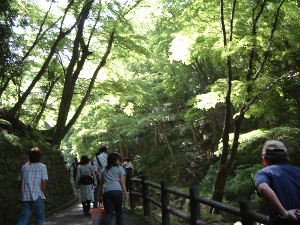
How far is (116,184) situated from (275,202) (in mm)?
4231

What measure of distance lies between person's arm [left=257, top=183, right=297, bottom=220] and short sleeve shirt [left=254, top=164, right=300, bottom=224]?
72mm

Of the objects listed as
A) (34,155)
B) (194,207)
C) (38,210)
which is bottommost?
(194,207)

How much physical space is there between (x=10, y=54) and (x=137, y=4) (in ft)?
23.9

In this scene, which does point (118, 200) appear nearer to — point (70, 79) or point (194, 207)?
point (194, 207)

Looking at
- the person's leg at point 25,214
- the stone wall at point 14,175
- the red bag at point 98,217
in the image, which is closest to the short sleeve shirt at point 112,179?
the red bag at point 98,217

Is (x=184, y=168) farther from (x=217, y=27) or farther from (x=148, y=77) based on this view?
(x=217, y=27)

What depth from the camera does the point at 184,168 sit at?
2302 centimetres

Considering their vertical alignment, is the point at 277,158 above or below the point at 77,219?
above

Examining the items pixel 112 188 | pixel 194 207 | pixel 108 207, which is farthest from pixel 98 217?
pixel 194 207

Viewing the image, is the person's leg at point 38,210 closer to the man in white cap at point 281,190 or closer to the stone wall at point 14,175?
the stone wall at point 14,175

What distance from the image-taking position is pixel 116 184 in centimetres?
681

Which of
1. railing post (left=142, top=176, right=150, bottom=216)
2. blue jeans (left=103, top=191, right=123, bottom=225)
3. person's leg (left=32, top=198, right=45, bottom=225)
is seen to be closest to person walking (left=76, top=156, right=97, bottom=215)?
railing post (left=142, top=176, right=150, bottom=216)

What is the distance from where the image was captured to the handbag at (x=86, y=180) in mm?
9945

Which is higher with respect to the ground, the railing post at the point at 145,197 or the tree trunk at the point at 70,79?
the tree trunk at the point at 70,79
